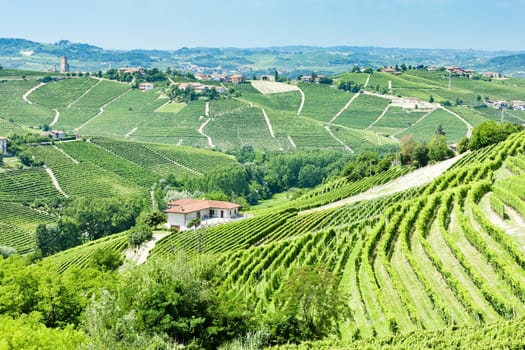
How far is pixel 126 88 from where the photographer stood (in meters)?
190

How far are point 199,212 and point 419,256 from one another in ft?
135

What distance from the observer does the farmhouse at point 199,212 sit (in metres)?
67.7

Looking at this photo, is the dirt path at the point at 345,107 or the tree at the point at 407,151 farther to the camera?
the dirt path at the point at 345,107

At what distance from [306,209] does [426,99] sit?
426 ft

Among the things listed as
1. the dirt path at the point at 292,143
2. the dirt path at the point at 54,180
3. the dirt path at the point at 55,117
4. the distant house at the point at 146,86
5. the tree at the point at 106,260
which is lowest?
the dirt path at the point at 292,143

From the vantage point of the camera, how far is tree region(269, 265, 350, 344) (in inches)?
1033

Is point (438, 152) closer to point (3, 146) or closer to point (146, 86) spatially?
point (3, 146)

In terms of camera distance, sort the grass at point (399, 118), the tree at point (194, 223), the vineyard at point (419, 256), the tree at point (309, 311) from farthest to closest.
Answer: the grass at point (399, 118) → the tree at point (194, 223) → the tree at point (309, 311) → the vineyard at point (419, 256)

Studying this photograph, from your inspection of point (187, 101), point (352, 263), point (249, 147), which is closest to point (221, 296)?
point (352, 263)

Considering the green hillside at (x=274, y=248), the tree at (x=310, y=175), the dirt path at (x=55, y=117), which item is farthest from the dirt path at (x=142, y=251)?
the dirt path at (x=55, y=117)

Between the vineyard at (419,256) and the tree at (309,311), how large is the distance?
982 mm

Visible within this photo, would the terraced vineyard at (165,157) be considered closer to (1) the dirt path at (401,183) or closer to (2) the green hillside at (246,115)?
(2) the green hillside at (246,115)

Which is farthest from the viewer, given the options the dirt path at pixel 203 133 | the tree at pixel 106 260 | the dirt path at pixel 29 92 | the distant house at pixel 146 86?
the distant house at pixel 146 86

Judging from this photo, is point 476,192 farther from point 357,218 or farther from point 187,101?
point 187,101
